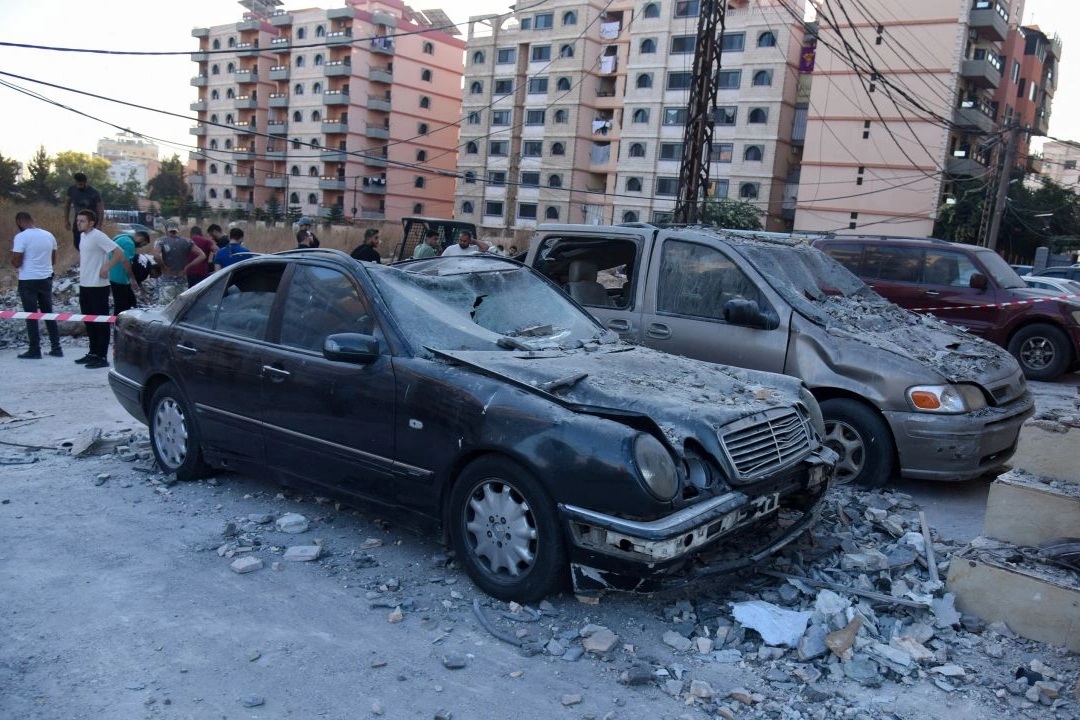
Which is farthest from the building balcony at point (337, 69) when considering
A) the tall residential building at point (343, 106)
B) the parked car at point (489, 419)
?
the parked car at point (489, 419)

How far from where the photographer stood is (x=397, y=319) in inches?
173

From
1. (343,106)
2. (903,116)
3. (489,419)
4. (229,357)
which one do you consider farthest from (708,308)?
(343,106)

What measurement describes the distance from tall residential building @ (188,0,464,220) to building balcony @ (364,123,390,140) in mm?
86

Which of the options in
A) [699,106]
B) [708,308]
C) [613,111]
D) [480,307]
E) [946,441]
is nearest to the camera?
[480,307]

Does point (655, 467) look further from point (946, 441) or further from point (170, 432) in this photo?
point (170, 432)

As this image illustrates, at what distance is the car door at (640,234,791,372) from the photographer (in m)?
6.04

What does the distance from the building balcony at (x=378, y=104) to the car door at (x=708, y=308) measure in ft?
222

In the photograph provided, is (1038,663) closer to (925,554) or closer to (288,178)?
(925,554)

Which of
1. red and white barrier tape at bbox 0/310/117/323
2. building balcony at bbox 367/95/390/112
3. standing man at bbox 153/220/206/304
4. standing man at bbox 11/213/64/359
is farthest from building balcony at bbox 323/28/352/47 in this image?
red and white barrier tape at bbox 0/310/117/323

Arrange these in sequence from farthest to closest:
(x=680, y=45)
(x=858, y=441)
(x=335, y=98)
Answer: (x=335, y=98) < (x=680, y=45) < (x=858, y=441)

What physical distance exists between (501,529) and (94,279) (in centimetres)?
817

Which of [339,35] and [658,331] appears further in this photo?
[339,35]

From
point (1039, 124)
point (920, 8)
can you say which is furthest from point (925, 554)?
point (1039, 124)

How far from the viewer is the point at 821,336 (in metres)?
5.85
